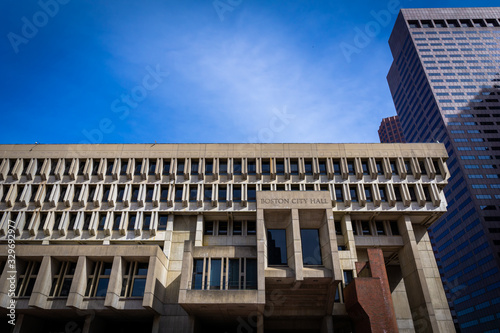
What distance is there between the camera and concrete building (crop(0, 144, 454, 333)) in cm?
3322

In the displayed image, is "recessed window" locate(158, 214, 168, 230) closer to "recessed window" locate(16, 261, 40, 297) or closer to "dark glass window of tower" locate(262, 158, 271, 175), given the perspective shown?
"recessed window" locate(16, 261, 40, 297)

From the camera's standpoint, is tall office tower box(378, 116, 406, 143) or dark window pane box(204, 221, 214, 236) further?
tall office tower box(378, 116, 406, 143)

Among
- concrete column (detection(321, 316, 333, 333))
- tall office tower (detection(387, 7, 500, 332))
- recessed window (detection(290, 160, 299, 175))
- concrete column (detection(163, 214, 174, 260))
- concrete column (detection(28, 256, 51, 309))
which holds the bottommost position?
concrete column (detection(321, 316, 333, 333))

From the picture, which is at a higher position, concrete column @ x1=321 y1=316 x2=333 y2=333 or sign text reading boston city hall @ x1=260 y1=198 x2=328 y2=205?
sign text reading boston city hall @ x1=260 y1=198 x2=328 y2=205

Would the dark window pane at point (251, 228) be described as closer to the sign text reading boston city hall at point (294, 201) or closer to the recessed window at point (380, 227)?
the sign text reading boston city hall at point (294, 201)

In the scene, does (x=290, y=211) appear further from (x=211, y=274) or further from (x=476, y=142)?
(x=476, y=142)

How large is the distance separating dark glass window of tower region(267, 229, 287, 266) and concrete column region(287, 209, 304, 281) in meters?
1.42

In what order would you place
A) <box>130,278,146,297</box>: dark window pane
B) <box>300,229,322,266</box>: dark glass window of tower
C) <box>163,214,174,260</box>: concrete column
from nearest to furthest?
<box>130,278,146,297</box>: dark window pane → <box>300,229,322,266</box>: dark glass window of tower → <box>163,214,174,260</box>: concrete column

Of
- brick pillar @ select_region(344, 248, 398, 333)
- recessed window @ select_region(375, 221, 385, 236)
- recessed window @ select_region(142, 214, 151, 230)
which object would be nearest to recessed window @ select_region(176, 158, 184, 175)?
recessed window @ select_region(142, 214, 151, 230)

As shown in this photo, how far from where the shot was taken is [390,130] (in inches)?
7318

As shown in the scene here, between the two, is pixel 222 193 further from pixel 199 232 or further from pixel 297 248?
pixel 297 248

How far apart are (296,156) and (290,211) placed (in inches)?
451

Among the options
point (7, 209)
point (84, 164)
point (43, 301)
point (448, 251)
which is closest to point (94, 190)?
point (84, 164)

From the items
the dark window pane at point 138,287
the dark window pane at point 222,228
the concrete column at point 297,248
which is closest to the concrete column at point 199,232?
the dark window pane at point 222,228
